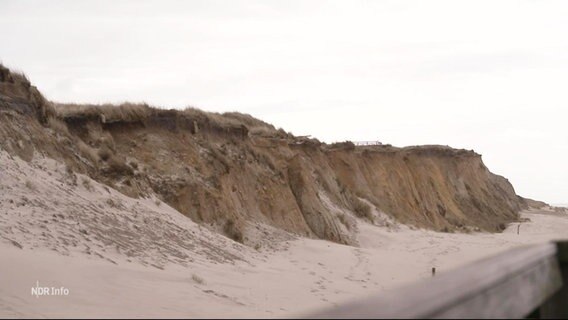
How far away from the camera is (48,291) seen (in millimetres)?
7328

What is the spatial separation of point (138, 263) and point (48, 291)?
2.95 meters

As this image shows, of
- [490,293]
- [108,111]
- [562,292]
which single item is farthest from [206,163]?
[490,293]

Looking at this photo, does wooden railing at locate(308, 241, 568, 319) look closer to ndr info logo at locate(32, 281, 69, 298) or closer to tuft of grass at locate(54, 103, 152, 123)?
ndr info logo at locate(32, 281, 69, 298)

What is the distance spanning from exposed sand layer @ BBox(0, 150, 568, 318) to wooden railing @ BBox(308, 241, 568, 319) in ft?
9.57

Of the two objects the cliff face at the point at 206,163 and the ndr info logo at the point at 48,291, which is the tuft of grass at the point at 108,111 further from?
the ndr info logo at the point at 48,291

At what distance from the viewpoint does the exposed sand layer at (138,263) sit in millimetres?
7621

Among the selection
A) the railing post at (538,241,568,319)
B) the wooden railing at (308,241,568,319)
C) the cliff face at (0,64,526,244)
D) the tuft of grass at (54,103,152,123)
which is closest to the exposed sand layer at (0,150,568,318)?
the cliff face at (0,64,526,244)

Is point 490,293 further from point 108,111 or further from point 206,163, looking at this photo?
point 206,163

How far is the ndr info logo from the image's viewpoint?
23.5 feet

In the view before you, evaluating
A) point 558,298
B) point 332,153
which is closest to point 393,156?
point 332,153

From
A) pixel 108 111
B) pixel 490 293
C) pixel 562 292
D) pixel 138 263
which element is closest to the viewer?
pixel 490 293

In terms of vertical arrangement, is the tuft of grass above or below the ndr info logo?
above

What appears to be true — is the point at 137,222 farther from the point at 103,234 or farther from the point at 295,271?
the point at 295,271

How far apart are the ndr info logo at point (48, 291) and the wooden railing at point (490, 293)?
609cm
